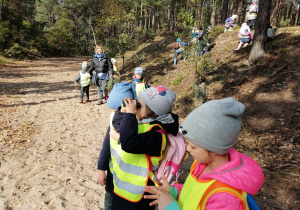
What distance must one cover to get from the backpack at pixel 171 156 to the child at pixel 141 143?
0.16 ft

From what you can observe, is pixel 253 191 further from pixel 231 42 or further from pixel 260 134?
pixel 231 42

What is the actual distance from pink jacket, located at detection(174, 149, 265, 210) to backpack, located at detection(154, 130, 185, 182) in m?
0.47

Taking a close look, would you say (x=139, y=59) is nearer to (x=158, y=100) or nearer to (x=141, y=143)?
(x=158, y=100)

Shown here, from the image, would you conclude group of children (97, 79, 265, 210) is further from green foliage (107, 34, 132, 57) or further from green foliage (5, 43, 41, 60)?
green foliage (5, 43, 41, 60)

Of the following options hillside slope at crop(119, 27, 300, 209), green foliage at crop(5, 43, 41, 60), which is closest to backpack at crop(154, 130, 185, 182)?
hillside slope at crop(119, 27, 300, 209)

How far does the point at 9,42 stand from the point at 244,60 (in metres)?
26.4

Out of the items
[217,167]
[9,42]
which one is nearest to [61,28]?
[9,42]

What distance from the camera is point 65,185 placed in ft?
12.1

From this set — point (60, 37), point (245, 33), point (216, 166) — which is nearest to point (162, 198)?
point (216, 166)

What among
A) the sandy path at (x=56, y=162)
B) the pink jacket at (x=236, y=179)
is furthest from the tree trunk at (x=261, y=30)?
the pink jacket at (x=236, y=179)

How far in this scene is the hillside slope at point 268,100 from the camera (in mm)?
→ 3666

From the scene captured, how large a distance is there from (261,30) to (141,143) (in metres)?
7.87

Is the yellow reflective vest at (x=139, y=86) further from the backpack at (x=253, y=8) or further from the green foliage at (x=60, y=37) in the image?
the green foliage at (x=60, y=37)

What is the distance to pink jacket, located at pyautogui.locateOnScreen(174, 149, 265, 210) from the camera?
1.05 meters
